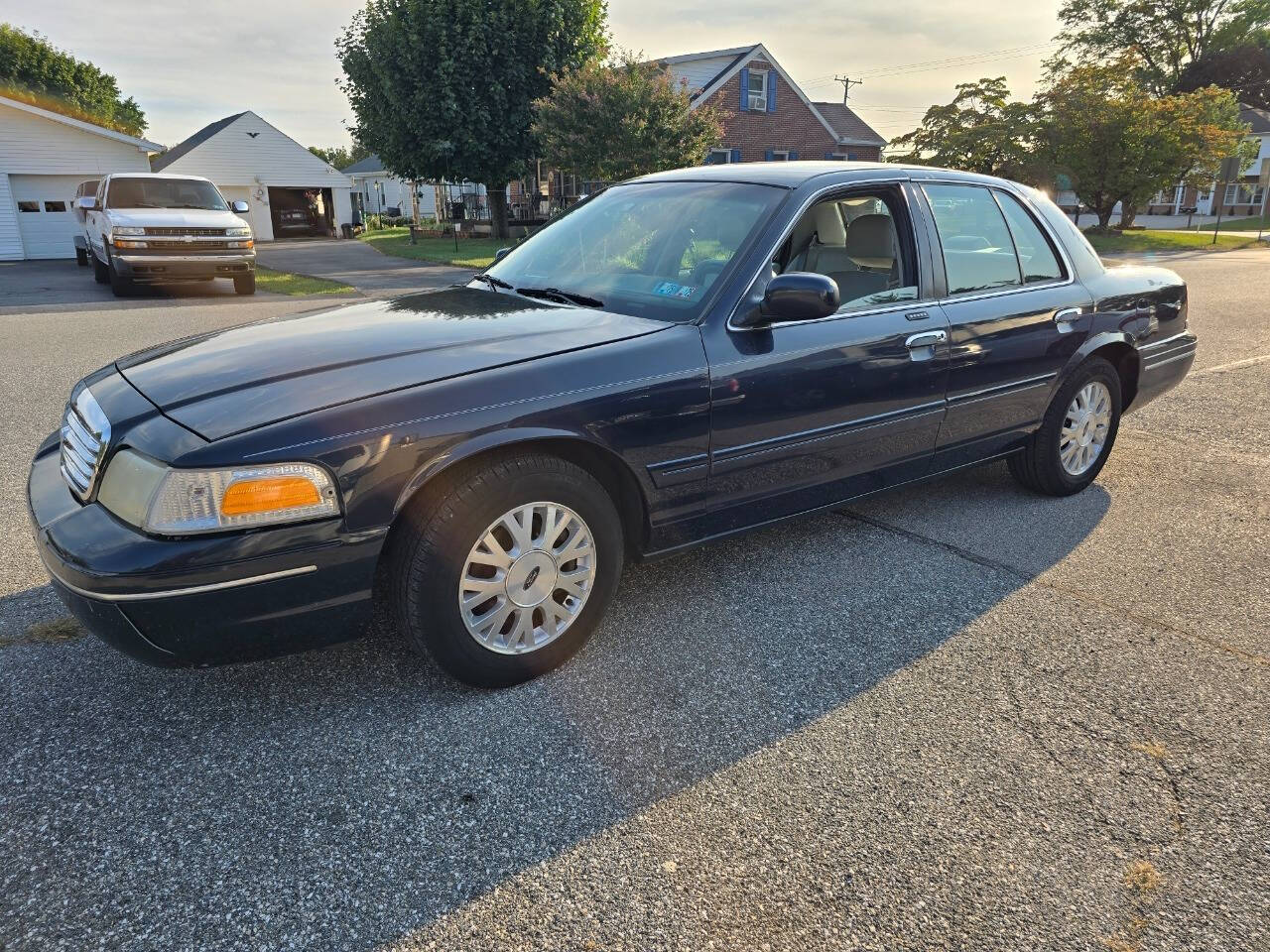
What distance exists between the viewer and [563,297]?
3.42 m

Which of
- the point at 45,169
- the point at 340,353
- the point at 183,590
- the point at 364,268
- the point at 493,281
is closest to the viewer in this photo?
the point at 183,590

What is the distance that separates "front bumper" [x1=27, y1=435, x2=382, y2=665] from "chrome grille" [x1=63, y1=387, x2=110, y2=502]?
95 millimetres

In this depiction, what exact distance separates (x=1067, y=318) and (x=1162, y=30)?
6260 centimetres

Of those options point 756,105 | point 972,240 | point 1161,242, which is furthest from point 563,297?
point 756,105

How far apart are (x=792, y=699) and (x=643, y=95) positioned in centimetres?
2114

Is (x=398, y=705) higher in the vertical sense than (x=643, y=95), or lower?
lower

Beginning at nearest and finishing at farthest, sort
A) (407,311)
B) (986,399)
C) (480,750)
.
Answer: (480,750), (407,311), (986,399)

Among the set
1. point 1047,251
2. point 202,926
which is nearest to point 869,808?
point 202,926

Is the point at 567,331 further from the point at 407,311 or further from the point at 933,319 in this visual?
the point at 933,319

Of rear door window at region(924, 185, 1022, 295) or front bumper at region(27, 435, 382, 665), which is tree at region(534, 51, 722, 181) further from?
front bumper at region(27, 435, 382, 665)

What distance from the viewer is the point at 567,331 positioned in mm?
2945

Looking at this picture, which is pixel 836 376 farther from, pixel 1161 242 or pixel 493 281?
pixel 1161 242

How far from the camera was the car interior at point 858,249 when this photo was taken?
145 inches

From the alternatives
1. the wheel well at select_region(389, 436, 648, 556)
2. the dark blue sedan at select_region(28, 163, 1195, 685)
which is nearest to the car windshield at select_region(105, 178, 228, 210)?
the dark blue sedan at select_region(28, 163, 1195, 685)
